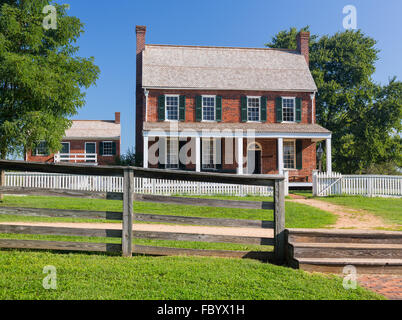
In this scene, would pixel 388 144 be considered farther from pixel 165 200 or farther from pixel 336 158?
pixel 165 200

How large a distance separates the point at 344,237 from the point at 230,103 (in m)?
18.0

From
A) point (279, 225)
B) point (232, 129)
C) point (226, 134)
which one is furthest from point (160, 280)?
point (232, 129)

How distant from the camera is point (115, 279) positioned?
4.31 metres

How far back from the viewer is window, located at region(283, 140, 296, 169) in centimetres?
2288

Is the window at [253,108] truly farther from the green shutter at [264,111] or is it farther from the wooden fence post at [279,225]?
the wooden fence post at [279,225]

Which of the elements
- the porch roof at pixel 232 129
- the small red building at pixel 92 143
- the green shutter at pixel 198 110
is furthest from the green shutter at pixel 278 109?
the small red building at pixel 92 143

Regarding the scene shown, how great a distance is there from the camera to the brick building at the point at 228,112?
71.5 feet

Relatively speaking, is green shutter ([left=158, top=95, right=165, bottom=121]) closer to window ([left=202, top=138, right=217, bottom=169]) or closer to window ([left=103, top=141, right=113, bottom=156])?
window ([left=202, top=138, right=217, bottom=169])

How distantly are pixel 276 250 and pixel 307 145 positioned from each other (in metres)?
18.9

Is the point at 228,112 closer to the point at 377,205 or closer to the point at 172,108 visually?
the point at 172,108

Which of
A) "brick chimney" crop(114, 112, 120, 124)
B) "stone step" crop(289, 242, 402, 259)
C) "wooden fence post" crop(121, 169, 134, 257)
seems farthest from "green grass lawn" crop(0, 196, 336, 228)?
"brick chimney" crop(114, 112, 120, 124)

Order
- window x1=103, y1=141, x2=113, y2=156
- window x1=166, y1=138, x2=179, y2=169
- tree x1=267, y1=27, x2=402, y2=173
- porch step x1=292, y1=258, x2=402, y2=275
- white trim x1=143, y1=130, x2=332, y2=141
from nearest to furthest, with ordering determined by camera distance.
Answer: porch step x1=292, y1=258, x2=402, y2=275
white trim x1=143, y1=130, x2=332, y2=141
window x1=166, y1=138, x2=179, y2=169
tree x1=267, y1=27, x2=402, y2=173
window x1=103, y1=141, x2=113, y2=156

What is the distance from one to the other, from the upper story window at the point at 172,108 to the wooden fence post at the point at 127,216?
16850 millimetres

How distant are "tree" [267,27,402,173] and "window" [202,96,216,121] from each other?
1503cm
